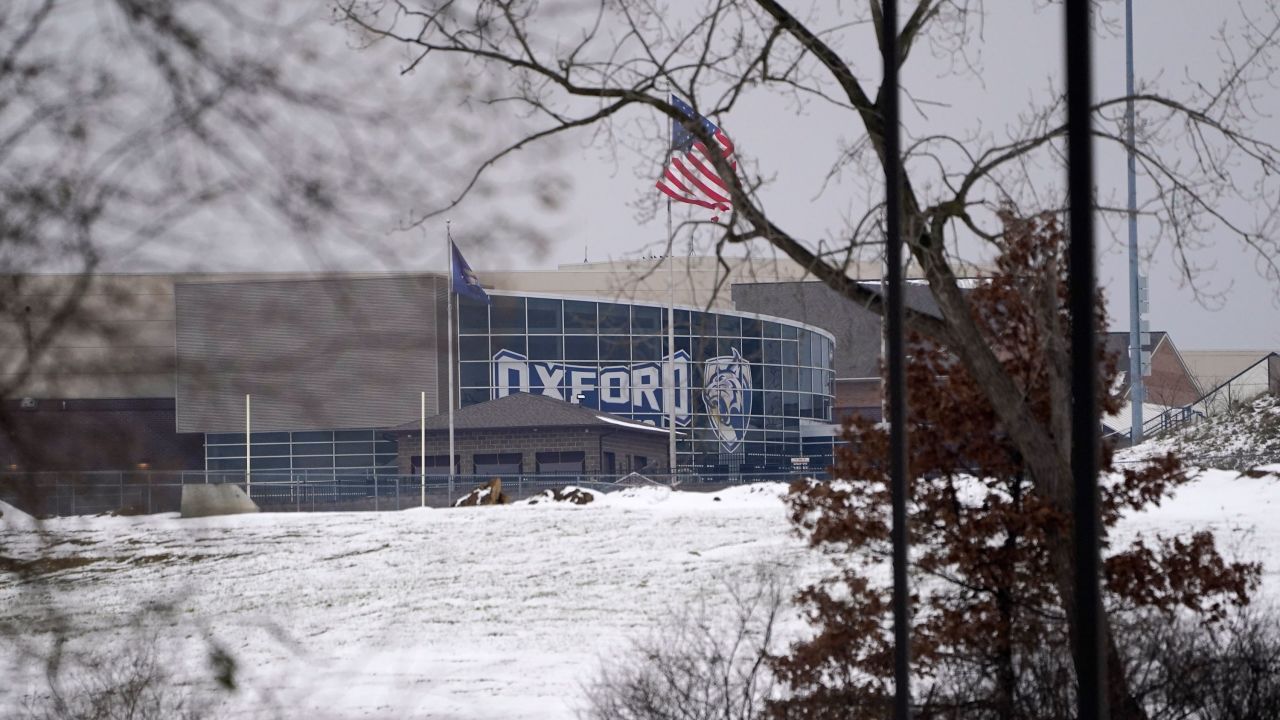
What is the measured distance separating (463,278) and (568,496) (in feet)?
82.8

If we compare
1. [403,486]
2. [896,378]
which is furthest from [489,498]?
→ [896,378]

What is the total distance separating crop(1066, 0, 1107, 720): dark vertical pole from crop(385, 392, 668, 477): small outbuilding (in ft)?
111

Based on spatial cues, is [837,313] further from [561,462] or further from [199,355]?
[199,355]

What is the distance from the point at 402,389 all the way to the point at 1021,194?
752cm

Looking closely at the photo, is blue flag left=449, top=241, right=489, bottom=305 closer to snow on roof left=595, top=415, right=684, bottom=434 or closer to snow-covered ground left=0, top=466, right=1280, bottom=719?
snow-covered ground left=0, top=466, right=1280, bottom=719

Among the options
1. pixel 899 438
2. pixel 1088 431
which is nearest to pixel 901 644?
pixel 899 438

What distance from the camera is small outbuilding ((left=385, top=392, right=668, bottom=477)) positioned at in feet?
119

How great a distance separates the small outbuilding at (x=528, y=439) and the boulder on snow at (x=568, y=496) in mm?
9347

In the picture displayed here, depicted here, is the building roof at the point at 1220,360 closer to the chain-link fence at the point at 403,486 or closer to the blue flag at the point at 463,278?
the chain-link fence at the point at 403,486

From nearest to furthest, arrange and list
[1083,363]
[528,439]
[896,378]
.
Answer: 1. [1083,363]
2. [896,378]
3. [528,439]

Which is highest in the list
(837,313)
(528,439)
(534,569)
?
(837,313)

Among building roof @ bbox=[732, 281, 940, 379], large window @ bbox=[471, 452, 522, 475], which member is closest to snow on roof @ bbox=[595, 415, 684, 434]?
large window @ bbox=[471, 452, 522, 475]

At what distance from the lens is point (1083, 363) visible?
6.91ft

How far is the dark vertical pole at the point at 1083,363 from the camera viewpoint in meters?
2.07
